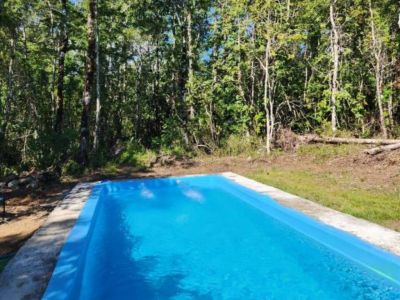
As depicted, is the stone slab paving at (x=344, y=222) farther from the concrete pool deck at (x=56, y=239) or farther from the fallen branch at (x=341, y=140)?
the fallen branch at (x=341, y=140)

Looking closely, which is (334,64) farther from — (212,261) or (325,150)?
(212,261)

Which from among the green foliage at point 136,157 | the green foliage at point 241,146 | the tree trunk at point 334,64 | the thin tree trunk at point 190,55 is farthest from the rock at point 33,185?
the tree trunk at point 334,64

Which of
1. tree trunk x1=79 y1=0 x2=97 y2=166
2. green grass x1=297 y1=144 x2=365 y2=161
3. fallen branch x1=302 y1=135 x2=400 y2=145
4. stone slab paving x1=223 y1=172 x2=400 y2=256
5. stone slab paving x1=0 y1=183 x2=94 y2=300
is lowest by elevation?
stone slab paving x1=223 y1=172 x2=400 y2=256

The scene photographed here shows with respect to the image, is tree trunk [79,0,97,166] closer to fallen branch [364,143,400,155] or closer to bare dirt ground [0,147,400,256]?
bare dirt ground [0,147,400,256]

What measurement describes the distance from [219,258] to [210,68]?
11.5 metres

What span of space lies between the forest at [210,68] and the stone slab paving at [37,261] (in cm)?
615

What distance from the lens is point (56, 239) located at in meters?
5.13

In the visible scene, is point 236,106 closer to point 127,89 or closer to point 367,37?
point 367,37

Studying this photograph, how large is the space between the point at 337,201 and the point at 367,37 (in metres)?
9.82

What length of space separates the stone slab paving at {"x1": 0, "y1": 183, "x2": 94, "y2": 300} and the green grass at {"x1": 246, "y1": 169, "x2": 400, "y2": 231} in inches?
174

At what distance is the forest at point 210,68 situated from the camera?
520 inches

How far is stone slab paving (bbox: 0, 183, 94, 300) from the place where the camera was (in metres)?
3.58

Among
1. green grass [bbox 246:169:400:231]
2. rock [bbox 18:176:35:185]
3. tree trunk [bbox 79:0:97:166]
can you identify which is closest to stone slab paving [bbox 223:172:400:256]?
green grass [bbox 246:169:400:231]

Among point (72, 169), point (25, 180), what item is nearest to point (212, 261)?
point (25, 180)
